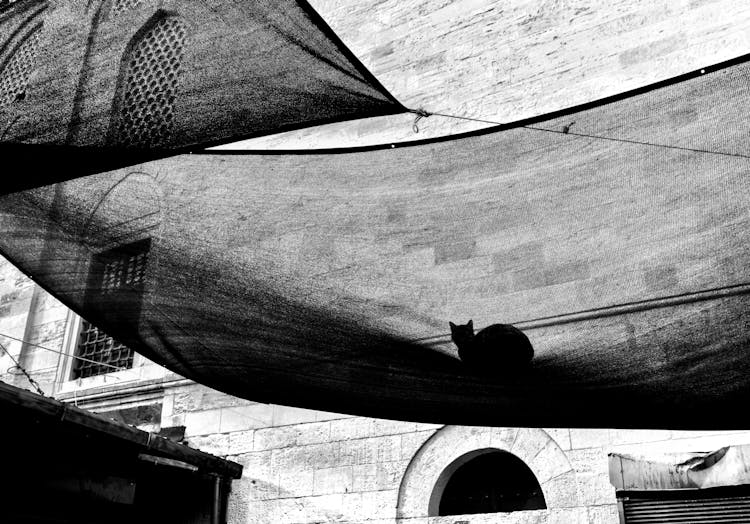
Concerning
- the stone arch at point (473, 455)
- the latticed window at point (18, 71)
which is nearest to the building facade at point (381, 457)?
the stone arch at point (473, 455)

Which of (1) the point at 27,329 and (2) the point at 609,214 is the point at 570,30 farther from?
(1) the point at 27,329

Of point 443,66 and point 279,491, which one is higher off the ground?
point 443,66

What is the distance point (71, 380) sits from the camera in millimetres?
8781

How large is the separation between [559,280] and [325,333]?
0.86 meters

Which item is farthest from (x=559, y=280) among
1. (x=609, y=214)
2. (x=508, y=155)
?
(x=508, y=155)

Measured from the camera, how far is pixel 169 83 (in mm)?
3350

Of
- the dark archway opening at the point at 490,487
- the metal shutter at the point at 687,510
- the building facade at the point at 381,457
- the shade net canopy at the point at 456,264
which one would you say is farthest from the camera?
the dark archway opening at the point at 490,487

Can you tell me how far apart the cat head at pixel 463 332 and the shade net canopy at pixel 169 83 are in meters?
0.99

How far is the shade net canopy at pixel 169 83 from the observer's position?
311 centimetres

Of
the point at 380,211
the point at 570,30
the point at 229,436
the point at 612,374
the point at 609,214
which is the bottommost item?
the point at 612,374

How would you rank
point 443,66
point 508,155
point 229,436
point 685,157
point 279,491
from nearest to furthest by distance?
point 685,157, point 508,155, point 279,491, point 229,436, point 443,66

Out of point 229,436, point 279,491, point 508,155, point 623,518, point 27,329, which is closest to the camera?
point 508,155

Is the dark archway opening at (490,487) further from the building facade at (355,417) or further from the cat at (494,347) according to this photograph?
the cat at (494,347)

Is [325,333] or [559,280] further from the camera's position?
[325,333]
